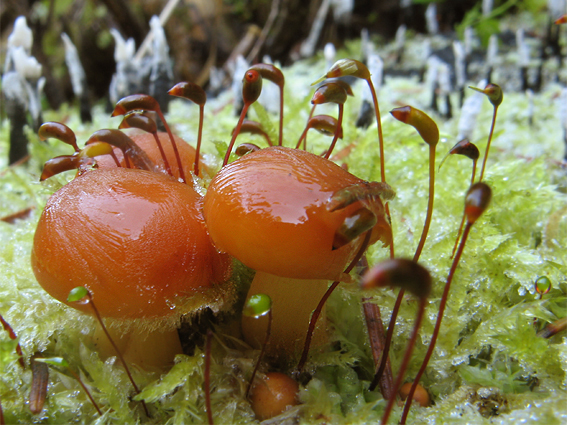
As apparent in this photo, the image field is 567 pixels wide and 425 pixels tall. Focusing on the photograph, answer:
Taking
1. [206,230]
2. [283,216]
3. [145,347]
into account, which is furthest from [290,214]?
[145,347]

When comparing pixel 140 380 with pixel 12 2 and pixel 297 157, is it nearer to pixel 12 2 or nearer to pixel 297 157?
pixel 297 157

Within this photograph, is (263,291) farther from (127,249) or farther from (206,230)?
(127,249)

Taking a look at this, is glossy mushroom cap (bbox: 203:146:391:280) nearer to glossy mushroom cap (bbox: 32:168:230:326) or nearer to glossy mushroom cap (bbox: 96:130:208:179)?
glossy mushroom cap (bbox: 32:168:230:326)

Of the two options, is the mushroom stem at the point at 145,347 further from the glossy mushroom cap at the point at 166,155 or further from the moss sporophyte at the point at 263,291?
the glossy mushroom cap at the point at 166,155

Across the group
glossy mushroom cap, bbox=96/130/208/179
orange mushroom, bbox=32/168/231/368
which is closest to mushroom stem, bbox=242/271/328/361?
orange mushroom, bbox=32/168/231/368

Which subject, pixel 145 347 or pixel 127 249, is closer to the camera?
pixel 127 249

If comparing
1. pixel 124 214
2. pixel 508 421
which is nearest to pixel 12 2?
pixel 124 214

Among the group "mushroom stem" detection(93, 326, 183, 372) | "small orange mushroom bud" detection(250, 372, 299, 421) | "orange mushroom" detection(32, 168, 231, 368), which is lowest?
"small orange mushroom bud" detection(250, 372, 299, 421)

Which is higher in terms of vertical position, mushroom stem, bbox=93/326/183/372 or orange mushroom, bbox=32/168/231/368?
orange mushroom, bbox=32/168/231/368
